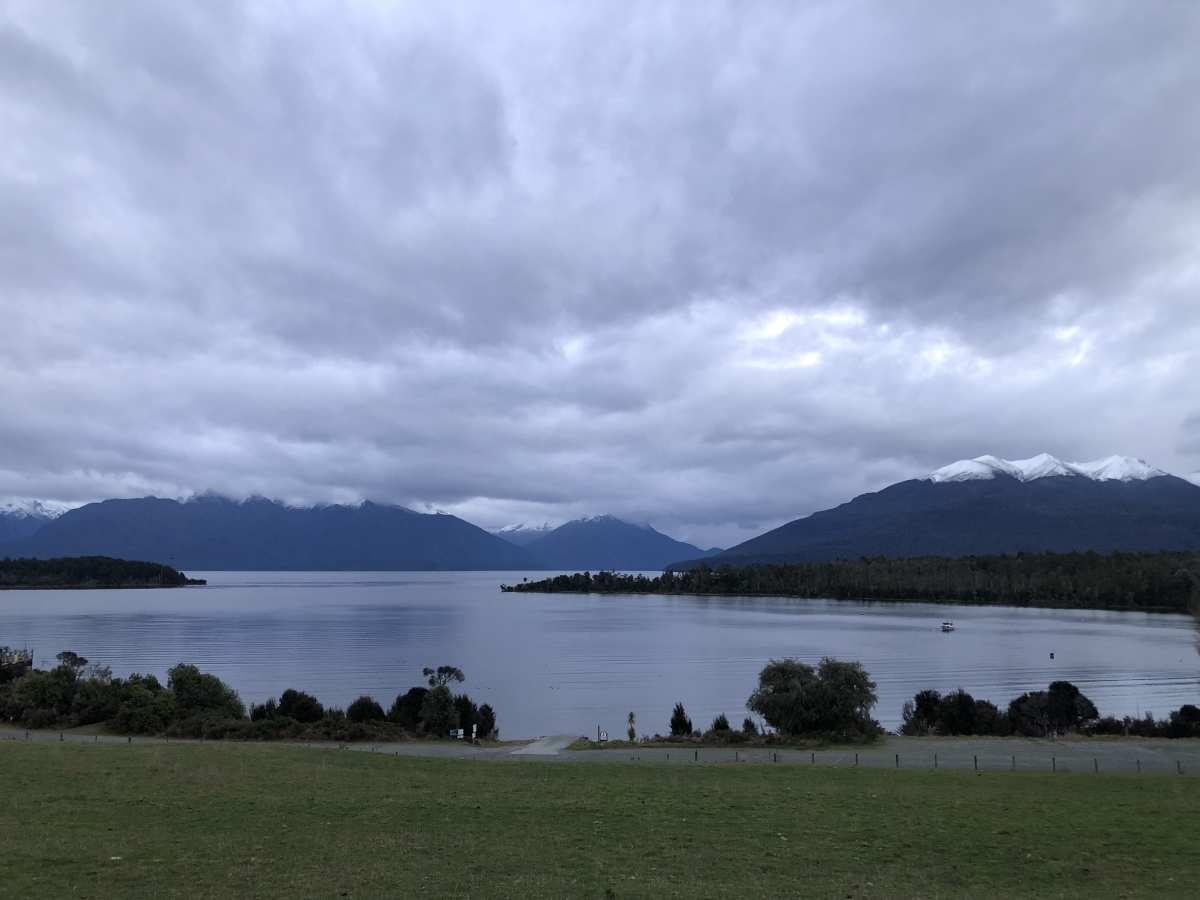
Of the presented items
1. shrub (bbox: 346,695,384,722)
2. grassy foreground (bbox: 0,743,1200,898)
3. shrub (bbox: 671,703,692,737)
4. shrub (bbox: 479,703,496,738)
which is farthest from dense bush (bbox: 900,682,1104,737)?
shrub (bbox: 346,695,384,722)

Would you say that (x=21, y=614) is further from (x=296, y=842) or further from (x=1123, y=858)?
(x=1123, y=858)

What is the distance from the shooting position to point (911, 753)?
1281 inches

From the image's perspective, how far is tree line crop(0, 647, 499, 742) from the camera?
37406 mm

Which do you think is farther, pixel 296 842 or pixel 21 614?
pixel 21 614

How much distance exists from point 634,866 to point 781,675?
2921 centimetres

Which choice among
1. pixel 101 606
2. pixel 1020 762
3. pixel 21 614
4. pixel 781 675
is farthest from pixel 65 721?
pixel 101 606

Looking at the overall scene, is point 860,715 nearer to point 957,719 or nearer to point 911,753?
point 911,753

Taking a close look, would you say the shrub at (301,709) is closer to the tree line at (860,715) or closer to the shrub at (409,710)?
the shrub at (409,710)

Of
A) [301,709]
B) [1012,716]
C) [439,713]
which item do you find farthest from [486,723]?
[1012,716]

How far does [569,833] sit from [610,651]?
80775mm

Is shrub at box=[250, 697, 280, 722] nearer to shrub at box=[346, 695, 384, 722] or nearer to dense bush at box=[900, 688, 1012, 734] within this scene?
shrub at box=[346, 695, 384, 722]

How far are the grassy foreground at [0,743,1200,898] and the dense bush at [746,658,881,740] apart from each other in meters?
13.8

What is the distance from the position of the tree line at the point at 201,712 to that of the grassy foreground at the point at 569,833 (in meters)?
13.1

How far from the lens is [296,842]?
14.7m
